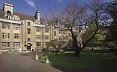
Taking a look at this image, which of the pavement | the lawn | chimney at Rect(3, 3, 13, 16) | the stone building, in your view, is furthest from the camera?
chimney at Rect(3, 3, 13, 16)

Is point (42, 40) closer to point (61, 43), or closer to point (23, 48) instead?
point (23, 48)

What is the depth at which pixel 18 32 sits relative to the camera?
4719 cm

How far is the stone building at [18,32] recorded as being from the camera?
43562 millimetres

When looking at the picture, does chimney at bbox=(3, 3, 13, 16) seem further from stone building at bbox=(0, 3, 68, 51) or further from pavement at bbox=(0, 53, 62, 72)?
pavement at bbox=(0, 53, 62, 72)

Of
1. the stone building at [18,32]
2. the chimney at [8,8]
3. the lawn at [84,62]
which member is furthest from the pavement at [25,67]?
the chimney at [8,8]

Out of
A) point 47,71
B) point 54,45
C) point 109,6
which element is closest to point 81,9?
point 109,6

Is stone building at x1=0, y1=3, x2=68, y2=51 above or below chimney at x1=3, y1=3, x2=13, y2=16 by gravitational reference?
below

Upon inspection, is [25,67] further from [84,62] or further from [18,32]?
[18,32]

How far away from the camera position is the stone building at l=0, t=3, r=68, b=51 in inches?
1715

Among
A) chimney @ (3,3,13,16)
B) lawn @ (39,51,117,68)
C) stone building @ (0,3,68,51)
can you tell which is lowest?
lawn @ (39,51,117,68)

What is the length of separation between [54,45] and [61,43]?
2638 mm

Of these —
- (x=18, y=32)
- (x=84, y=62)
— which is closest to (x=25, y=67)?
(x=84, y=62)

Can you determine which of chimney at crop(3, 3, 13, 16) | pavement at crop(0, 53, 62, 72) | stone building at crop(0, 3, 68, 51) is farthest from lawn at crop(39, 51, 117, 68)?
chimney at crop(3, 3, 13, 16)

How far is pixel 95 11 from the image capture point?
24.0 metres
